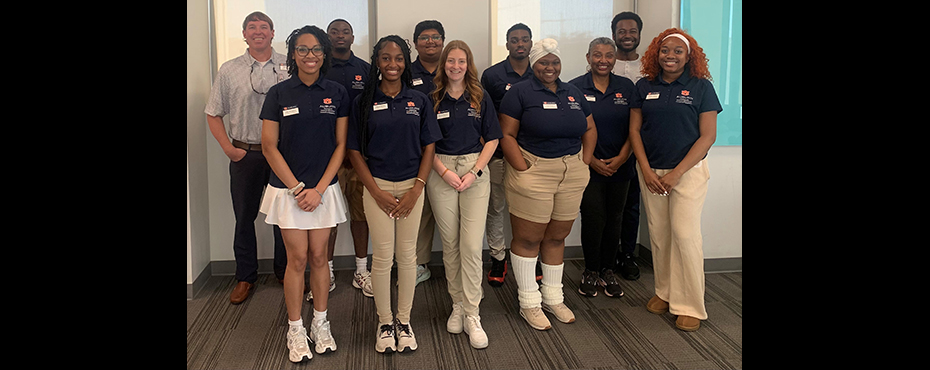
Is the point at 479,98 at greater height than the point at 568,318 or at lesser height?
greater

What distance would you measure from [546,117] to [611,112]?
713 mm

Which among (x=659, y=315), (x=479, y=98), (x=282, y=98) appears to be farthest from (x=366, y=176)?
(x=659, y=315)

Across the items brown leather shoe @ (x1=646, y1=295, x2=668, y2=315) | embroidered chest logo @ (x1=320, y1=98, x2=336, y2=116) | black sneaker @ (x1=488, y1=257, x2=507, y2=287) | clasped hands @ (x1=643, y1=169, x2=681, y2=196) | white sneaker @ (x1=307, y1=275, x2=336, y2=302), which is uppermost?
embroidered chest logo @ (x1=320, y1=98, x2=336, y2=116)

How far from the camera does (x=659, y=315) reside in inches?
130

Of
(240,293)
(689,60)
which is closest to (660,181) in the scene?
(689,60)

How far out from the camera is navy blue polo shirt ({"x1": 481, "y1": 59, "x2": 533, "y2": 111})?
3.73m

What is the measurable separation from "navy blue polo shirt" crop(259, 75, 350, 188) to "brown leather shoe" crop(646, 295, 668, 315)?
83.4 inches

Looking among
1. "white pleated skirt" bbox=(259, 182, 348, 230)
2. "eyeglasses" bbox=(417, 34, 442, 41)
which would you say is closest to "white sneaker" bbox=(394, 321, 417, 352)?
"white pleated skirt" bbox=(259, 182, 348, 230)

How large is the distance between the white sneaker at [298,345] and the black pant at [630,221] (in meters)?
2.36

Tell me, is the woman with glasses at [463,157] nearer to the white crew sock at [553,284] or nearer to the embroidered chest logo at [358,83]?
the white crew sock at [553,284]

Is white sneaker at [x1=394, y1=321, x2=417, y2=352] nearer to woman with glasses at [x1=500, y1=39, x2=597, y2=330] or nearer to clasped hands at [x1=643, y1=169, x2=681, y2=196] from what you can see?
woman with glasses at [x1=500, y1=39, x2=597, y2=330]

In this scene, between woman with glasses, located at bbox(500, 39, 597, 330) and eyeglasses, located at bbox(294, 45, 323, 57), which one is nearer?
eyeglasses, located at bbox(294, 45, 323, 57)
